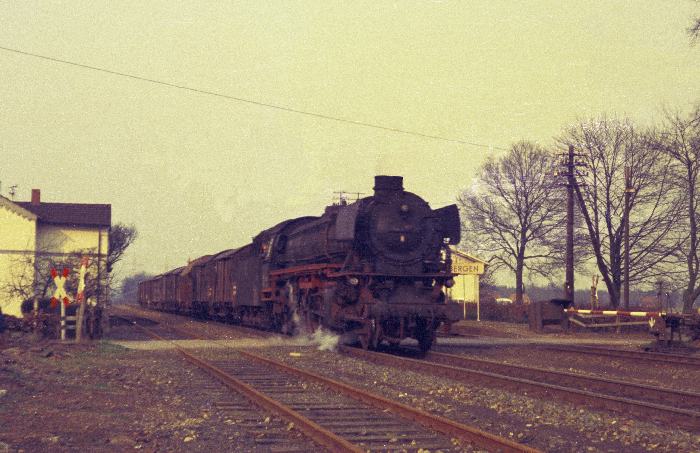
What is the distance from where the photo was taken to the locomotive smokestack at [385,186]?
17609 millimetres

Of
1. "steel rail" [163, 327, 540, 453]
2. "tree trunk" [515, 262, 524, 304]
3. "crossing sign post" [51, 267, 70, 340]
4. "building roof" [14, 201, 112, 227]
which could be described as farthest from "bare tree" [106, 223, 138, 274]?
"steel rail" [163, 327, 540, 453]

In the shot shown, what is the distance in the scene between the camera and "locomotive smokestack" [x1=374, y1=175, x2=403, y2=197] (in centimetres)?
1761

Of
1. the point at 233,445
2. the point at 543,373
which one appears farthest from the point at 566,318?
the point at 233,445

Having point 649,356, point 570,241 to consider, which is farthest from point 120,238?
point 649,356

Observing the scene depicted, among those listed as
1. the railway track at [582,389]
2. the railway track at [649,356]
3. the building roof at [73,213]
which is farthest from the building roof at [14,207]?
the railway track at [649,356]

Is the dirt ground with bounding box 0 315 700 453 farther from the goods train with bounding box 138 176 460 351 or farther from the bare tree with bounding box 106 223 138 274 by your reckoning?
the bare tree with bounding box 106 223 138 274

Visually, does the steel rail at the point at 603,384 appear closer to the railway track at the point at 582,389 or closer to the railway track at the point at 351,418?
the railway track at the point at 582,389

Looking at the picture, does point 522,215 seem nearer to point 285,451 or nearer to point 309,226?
point 309,226

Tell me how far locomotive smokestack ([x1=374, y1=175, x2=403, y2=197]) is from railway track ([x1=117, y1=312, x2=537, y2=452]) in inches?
233

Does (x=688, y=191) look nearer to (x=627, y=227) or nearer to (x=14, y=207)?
(x=627, y=227)

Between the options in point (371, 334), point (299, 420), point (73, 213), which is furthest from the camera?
point (73, 213)

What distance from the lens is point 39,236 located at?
134ft

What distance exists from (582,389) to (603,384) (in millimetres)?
366

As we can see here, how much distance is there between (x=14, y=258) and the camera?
38.2 metres
